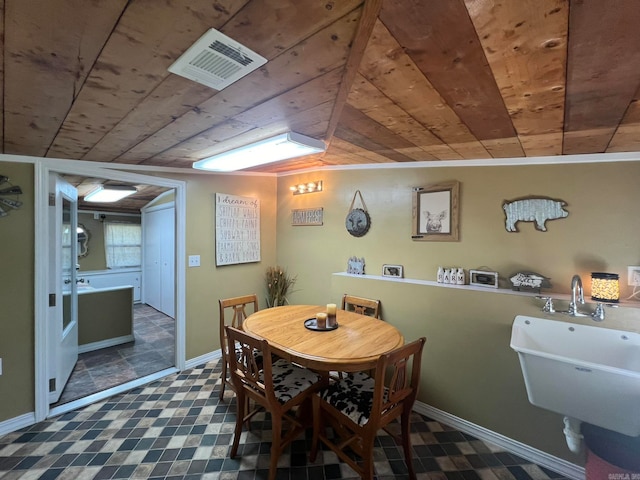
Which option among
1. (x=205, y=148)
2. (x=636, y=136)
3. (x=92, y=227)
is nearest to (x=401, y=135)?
(x=636, y=136)

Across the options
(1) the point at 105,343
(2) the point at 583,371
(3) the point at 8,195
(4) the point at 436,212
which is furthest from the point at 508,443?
(1) the point at 105,343

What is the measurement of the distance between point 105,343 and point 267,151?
3.58 metres

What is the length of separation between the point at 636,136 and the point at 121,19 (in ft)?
7.86

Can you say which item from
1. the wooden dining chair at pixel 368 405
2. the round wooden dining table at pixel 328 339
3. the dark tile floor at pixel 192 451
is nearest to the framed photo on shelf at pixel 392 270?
the round wooden dining table at pixel 328 339

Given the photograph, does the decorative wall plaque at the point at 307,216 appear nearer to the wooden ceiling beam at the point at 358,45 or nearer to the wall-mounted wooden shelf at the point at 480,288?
the wall-mounted wooden shelf at the point at 480,288

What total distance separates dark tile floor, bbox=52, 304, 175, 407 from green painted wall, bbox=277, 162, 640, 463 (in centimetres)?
228

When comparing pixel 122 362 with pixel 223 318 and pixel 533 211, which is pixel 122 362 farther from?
pixel 533 211

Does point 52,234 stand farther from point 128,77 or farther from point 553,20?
point 553,20

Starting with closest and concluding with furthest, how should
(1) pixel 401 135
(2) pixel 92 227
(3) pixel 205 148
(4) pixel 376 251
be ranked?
(1) pixel 401 135, (3) pixel 205 148, (4) pixel 376 251, (2) pixel 92 227

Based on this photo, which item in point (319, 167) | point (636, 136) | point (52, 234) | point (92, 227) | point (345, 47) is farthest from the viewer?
point (92, 227)

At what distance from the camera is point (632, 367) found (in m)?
1.56

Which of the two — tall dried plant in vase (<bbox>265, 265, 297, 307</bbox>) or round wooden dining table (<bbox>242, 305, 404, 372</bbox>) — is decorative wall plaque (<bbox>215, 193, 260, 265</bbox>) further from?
round wooden dining table (<bbox>242, 305, 404, 372</bbox>)

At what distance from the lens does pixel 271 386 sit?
5.44 ft

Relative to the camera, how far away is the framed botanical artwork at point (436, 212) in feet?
7.86
